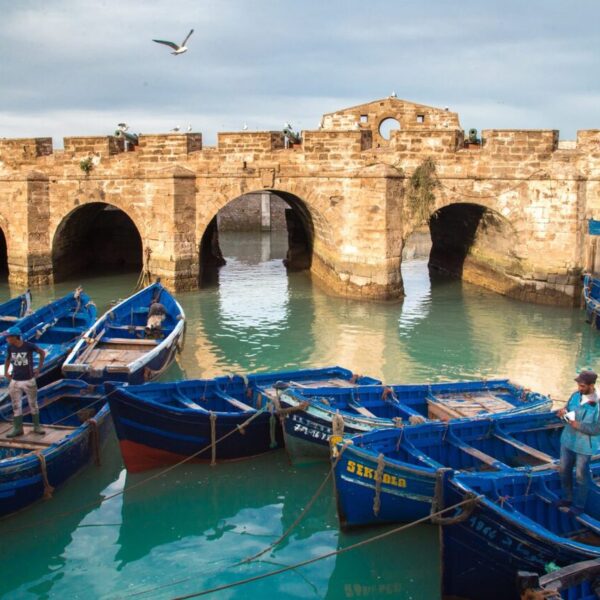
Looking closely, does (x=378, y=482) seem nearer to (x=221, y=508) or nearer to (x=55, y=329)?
(x=221, y=508)

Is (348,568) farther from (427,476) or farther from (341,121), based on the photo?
(341,121)

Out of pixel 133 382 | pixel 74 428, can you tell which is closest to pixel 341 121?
pixel 133 382

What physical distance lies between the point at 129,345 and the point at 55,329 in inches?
67.6

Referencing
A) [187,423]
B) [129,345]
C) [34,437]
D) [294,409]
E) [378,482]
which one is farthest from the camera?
[129,345]

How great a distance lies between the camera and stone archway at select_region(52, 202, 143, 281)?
22.5 meters

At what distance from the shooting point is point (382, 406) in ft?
31.4

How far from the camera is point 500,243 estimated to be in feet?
69.7

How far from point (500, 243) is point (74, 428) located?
1525cm

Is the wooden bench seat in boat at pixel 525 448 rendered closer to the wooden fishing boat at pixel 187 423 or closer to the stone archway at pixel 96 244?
the wooden fishing boat at pixel 187 423

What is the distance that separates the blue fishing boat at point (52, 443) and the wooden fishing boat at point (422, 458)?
324 centimetres

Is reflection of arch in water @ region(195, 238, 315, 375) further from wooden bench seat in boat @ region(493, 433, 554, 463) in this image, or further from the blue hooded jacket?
the blue hooded jacket

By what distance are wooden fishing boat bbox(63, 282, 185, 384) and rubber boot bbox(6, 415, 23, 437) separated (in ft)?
5.91

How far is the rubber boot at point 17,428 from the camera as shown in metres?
8.66

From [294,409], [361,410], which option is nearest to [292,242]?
[361,410]
